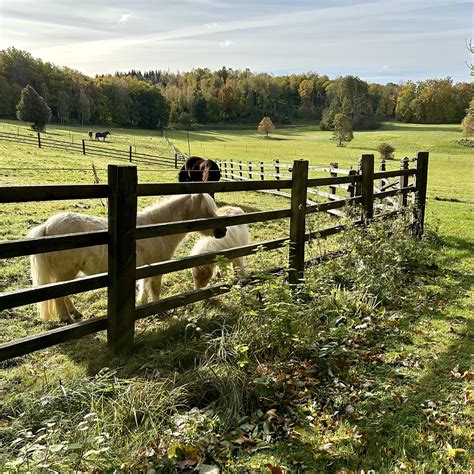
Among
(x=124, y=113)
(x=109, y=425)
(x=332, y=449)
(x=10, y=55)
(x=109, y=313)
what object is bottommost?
(x=332, y=449)

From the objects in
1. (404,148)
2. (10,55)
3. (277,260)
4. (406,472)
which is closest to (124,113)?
(10,55)

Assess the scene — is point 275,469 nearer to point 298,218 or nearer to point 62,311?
point 62,311

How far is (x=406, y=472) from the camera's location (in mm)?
2557

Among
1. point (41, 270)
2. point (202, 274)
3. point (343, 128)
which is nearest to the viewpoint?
point (41, 270)

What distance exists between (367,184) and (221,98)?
106 metres

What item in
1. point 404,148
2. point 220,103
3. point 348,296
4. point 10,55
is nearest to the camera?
point 348,296

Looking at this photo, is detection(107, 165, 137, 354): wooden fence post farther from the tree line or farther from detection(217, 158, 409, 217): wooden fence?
the tree line

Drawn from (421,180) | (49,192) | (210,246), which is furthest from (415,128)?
(49,192)

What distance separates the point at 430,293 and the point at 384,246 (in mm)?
956

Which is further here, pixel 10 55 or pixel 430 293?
pixel 10 55

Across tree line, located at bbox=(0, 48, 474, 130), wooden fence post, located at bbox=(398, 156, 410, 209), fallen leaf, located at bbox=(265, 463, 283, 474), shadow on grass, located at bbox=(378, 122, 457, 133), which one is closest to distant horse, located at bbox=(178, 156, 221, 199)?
wooden fence post, located at bbox=(398, 156, 410, 209)

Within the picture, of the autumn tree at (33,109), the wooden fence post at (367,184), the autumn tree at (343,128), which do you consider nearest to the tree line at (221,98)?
the autumn tree at (343,128)

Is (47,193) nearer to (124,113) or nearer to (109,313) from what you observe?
(109,313)

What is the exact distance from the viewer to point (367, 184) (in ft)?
24.8
